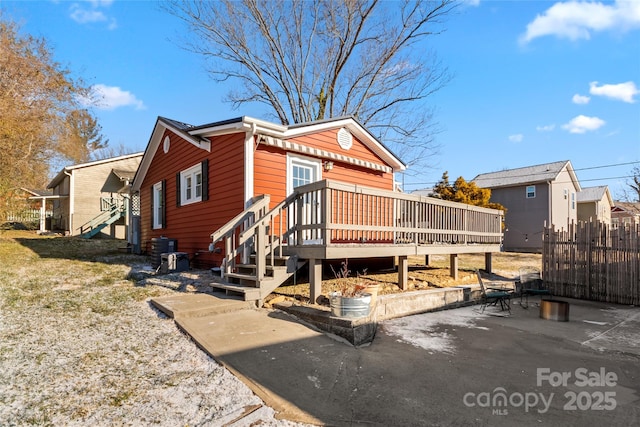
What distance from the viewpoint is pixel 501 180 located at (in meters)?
23.5

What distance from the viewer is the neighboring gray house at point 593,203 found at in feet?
86.6

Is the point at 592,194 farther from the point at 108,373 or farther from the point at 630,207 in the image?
the point at 108,373

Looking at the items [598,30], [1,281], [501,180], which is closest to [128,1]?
[1,281]

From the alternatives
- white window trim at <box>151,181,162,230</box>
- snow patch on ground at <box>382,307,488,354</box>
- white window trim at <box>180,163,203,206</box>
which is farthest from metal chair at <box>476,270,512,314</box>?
white window trim at <box>151,181,162,230</box>

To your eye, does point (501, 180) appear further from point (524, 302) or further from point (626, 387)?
point (626, 387)

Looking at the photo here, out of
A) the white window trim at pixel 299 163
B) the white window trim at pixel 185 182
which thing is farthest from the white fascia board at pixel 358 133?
the white window trim at pixel 185 182

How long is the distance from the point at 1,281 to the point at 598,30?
15.6 metres

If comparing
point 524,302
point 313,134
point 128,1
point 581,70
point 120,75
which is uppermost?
point 128,1

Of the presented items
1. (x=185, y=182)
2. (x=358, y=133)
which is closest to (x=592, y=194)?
(x=358, y=133)

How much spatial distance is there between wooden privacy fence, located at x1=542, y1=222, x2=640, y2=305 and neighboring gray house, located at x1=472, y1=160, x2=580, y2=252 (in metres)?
12.4

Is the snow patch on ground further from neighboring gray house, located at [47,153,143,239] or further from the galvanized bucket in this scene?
neighboring gray house, located at [47,153,143,239]

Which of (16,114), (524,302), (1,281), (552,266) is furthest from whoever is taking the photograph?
(16,114)

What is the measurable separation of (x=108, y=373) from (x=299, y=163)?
608 centimetres

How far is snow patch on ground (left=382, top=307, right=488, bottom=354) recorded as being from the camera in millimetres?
4371
